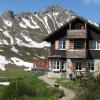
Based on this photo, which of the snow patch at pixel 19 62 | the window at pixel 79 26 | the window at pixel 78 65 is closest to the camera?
the window at pixel 78 65

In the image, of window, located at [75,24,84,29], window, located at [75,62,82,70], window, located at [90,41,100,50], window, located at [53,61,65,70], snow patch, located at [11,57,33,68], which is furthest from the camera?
snow patch, located at [11,57,33,68]

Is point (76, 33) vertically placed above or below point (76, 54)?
above

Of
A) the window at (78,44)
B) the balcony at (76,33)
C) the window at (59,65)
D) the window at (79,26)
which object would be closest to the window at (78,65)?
the window at (59,65)

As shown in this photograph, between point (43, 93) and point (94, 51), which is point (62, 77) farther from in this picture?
point (43, 93)

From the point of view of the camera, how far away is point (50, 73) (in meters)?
58.2

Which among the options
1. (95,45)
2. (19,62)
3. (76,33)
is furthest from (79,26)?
(19,62)

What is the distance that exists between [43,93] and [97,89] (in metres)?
19.7

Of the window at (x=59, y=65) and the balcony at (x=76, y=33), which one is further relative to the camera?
the window at (x=59, y=65)

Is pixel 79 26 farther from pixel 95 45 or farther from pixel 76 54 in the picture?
pixel 76 54

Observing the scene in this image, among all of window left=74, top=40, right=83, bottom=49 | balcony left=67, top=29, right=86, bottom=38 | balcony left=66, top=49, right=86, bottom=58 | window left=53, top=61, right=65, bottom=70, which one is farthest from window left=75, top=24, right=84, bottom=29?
window left=53, top=61, right=65, bottom=70

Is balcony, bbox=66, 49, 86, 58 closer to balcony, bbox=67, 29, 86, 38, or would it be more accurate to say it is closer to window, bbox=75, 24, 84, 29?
balcony, bbox=67, 29, 86, 38

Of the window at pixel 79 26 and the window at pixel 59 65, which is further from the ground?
the window at pixel 79 26

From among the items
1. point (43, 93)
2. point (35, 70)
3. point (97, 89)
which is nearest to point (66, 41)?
point (35, 70)

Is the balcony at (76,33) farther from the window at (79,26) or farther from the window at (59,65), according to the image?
the window at (59,65)
